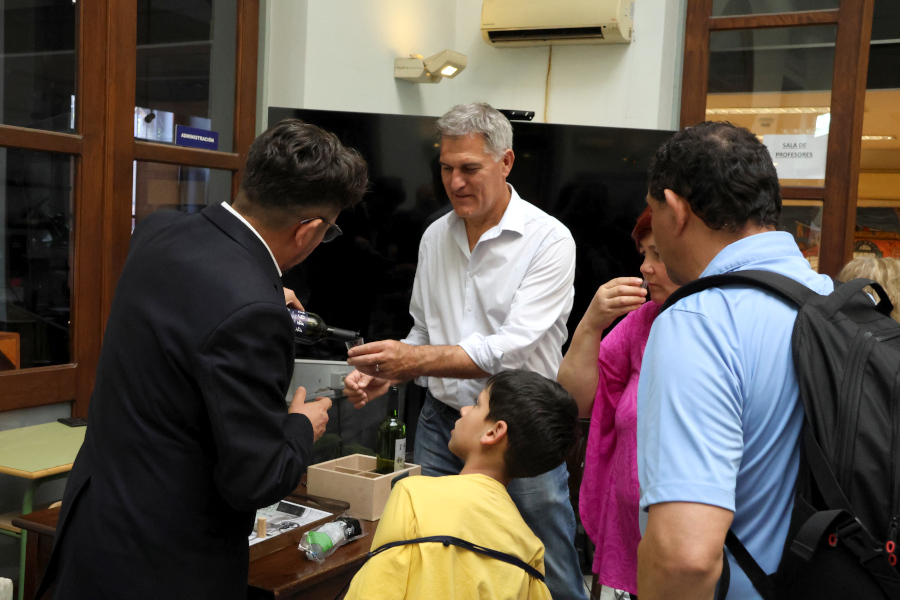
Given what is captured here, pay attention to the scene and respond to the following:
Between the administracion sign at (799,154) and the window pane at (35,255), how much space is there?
10.7 ft

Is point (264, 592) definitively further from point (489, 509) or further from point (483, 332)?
point (483, 332)

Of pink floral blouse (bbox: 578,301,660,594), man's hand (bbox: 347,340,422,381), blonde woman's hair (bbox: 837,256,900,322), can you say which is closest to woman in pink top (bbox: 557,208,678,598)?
pink floral blouse (bbox: 578,301,660,594)

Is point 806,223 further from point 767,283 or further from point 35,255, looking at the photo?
point 35,255

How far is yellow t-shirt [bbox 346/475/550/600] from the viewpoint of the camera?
1.50m

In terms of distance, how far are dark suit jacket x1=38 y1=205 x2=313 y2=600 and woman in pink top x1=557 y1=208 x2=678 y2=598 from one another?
0.79 m

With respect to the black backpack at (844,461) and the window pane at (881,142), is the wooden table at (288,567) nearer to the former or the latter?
the black backpack at (844,461)

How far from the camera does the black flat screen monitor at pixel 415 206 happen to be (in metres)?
3.35

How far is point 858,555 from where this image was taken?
2.92ft

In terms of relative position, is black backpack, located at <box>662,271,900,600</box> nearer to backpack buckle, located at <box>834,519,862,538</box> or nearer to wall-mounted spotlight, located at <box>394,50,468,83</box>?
backpack buckle, located at <box>834,519,862,538</box>

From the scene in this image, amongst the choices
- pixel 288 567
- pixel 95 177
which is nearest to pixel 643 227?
pixel 288 567

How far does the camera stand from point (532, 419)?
175 centimetres

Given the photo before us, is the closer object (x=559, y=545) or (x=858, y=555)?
(x=858, y=555)

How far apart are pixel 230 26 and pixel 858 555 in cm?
325

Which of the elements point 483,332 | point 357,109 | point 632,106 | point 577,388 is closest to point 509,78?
point 632,106
